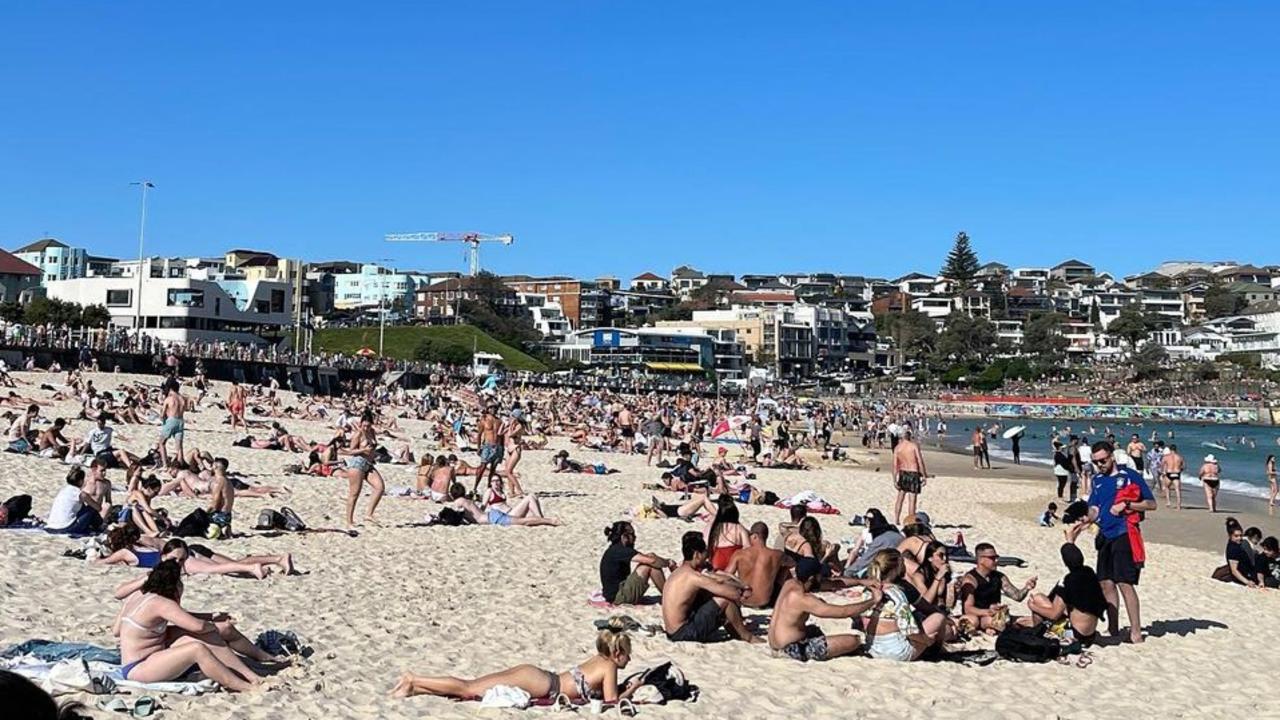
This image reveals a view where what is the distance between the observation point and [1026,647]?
25.4 ft

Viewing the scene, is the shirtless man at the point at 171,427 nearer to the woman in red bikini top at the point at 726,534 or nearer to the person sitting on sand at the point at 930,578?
the woman in red bikini top at the point at 726,534

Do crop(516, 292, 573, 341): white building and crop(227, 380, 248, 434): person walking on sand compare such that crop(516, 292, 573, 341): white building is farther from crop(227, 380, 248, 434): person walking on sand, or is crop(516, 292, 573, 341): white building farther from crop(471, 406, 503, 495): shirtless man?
crop(471, 406, 503, 495): shirtless man

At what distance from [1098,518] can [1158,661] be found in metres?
1.10

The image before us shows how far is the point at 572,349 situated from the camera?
108 metres

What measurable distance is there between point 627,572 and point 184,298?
181 ft

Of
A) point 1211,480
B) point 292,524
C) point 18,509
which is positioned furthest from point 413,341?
point 18,509

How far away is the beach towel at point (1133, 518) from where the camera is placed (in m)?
8.05

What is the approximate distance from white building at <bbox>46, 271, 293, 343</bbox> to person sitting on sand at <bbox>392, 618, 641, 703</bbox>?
178 feet

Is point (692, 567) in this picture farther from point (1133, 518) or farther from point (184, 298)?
point (184, 298)

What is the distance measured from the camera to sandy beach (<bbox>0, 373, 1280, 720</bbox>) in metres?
6.38

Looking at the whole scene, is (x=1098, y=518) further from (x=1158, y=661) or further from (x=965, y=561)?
(x=965, y=561)

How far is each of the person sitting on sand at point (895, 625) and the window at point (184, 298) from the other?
56563 mm

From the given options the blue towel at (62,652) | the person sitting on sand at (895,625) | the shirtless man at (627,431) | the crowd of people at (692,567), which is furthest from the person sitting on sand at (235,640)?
the shirtless man at (627,431)

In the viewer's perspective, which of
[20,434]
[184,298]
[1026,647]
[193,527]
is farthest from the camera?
[184,298]
